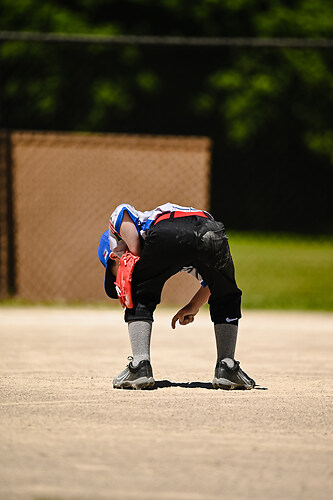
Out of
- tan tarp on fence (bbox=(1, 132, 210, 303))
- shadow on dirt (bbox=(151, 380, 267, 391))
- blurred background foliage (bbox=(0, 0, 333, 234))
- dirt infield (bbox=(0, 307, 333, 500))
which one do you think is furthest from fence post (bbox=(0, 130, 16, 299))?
blurred background foliage (bbox=(0, 0, 333, 234))

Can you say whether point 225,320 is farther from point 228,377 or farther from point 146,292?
point 146,292

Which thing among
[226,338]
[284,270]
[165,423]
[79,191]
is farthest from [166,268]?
[284,270]

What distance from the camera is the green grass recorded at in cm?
1022

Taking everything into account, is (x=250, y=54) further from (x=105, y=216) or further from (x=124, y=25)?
(x=105, y=216)

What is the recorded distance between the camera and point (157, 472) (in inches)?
134

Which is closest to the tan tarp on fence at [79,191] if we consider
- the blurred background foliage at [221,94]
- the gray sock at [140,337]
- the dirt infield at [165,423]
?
the dirt infield at [165,423]

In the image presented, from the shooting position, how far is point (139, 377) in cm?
501

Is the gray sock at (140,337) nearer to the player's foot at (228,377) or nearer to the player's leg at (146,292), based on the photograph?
the player's leg at (146,292)

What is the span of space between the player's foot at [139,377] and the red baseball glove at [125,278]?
1.02 ft

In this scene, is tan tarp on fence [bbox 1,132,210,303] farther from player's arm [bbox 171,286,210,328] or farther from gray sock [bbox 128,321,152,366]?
gray sock [bbox 128,321,152,366]

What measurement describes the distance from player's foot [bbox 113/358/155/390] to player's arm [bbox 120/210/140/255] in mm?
565

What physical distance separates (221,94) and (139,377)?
1964 cm

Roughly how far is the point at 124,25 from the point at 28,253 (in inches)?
768

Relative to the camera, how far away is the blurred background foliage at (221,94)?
19.0 metres
